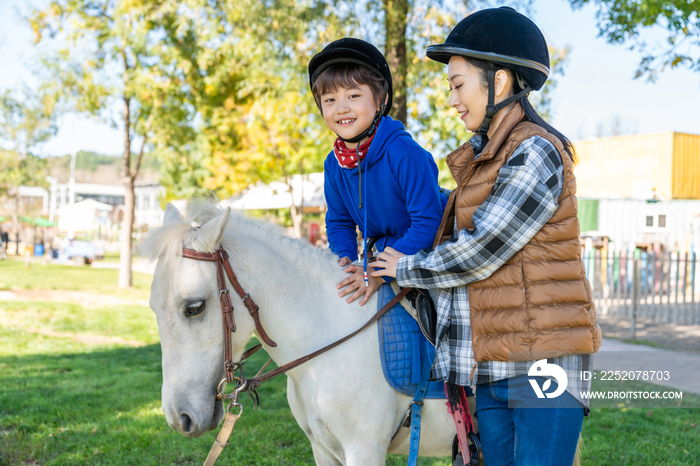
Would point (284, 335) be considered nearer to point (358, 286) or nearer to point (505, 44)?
point (358, 286)

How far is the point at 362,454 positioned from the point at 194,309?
899mm

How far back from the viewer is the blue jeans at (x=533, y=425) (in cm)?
171

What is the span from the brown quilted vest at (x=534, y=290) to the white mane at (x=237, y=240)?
30.2 inches

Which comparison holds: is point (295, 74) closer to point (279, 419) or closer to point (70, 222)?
point (279, 419)

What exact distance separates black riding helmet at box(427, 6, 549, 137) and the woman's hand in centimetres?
62

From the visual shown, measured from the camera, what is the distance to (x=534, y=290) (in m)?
1.67

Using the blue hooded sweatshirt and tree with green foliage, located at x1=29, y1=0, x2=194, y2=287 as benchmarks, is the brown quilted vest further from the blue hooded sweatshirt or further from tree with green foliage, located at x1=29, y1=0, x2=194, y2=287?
tree with green foliage, located at x1=29, y1=0, x2=194, y2=287

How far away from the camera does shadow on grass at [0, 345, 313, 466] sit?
4.27 meters

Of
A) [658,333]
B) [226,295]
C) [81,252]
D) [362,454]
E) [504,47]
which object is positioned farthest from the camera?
[81,252]

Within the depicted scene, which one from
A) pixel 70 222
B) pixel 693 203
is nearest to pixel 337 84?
pixel 693 203

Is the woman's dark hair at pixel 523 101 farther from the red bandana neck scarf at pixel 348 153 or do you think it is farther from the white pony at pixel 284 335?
the white pony at pixel 284 335

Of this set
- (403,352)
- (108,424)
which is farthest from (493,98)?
(108,424)

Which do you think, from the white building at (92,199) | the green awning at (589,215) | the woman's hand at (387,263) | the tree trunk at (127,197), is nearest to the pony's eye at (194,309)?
the woman's hand at (387,263)

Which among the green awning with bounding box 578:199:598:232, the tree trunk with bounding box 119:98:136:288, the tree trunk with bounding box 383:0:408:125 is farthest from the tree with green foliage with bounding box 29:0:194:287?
the green awning with bounding box 578:199:598:232
